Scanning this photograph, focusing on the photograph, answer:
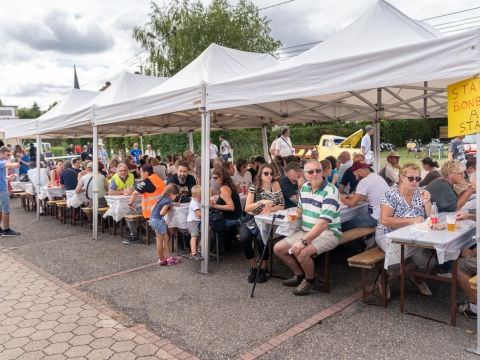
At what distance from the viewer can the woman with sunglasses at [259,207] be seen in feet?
15.4

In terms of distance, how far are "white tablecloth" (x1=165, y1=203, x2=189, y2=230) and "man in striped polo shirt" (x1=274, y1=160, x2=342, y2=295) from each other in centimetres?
191

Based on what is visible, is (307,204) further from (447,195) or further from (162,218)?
(162,218)

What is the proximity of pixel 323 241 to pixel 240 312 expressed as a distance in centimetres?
114

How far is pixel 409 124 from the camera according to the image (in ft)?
97.5

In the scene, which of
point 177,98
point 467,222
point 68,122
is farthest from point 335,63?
point 68,122

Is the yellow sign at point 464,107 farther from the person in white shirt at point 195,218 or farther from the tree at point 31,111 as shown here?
the tree at point 31,111

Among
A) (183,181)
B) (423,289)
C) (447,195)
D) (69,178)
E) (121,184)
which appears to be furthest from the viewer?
(69,178)

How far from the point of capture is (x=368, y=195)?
5.04m

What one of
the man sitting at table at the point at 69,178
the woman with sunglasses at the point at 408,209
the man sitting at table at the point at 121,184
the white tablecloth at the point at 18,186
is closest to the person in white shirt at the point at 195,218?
the man sitting at table at the point at 121,184

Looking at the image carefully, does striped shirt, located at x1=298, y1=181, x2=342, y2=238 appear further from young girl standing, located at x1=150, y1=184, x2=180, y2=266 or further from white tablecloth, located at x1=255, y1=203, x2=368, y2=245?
young girl standing, located at x1=150, y1=184, x2=180, y2=266

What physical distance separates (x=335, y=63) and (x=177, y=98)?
241cm

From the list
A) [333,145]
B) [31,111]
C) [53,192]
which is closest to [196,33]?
[333,145]

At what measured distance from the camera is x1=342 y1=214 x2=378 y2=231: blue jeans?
16.7 ft

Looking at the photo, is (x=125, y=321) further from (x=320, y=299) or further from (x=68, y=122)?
(x=68, y=122)
